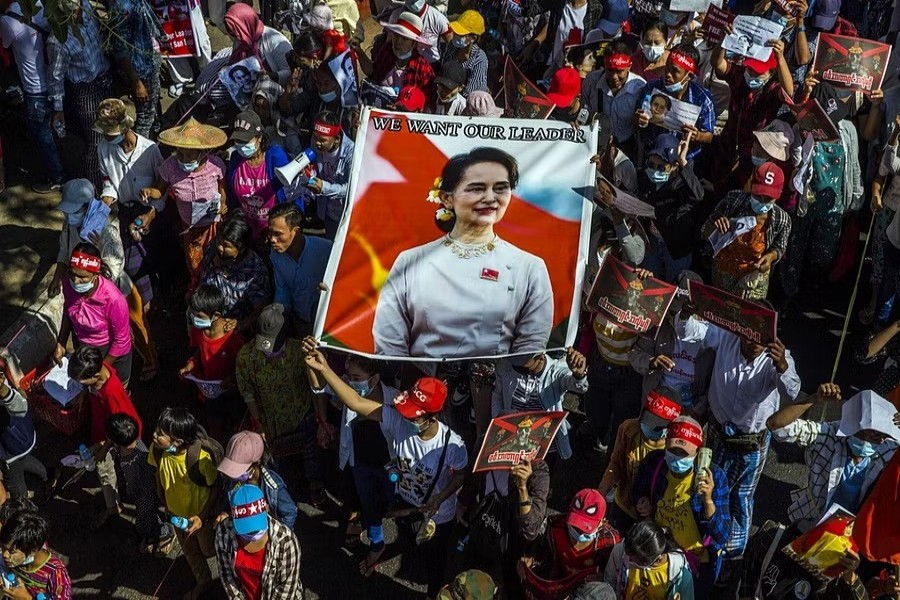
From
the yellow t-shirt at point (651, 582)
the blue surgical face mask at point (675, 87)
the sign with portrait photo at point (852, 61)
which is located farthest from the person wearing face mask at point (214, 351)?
the sign with portrait photo at point (852, 61)

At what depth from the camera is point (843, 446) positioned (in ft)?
21.6

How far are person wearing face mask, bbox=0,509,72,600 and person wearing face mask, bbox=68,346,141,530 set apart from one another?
1119 millimetres

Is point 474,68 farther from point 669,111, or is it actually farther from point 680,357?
point 680,357

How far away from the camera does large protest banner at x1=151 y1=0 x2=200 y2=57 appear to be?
11.3 m

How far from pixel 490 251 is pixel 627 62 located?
9.59 ft

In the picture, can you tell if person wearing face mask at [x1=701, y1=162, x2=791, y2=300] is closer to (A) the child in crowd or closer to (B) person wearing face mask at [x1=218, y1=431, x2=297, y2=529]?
(B) person wearing face mask at [x1=218, y1=431, x2=297, y2=529]

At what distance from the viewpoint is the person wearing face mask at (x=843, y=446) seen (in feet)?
20.9

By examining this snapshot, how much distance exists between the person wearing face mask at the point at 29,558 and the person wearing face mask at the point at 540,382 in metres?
2.89

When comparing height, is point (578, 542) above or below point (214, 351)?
below

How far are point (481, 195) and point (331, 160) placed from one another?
1810mm

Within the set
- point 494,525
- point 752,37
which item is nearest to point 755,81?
point 752,37

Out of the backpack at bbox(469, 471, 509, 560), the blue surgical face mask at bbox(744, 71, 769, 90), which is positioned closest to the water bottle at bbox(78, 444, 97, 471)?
the backpack at bbox(469, 471, 509, 560)

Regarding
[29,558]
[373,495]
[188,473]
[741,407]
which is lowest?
[373,495]

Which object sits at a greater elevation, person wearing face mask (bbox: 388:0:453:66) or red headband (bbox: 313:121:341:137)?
person wearing face mask (bbox: 388:0:453:66)
